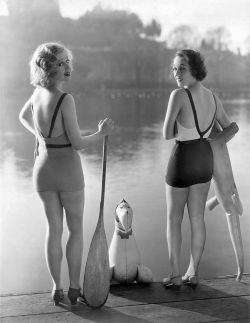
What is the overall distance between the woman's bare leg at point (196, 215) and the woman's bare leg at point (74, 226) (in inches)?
23.9

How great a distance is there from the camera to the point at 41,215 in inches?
265

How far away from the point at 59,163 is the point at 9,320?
0.77 meters

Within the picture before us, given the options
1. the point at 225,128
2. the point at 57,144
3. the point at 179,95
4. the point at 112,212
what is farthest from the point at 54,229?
the point at 112,212

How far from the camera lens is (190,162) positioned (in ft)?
8.59

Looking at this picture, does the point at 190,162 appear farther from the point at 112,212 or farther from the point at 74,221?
the point at 112,212

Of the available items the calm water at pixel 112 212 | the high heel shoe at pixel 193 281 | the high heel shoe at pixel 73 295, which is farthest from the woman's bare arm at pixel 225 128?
the calm water at pixel 112 212

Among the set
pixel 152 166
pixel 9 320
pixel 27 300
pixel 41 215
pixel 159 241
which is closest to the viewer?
pixel 9 320

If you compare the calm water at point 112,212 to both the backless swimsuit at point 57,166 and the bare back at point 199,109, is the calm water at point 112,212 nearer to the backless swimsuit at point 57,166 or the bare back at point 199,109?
the backless swimsuit at point 57,166

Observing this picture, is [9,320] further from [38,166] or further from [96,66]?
[96,66]

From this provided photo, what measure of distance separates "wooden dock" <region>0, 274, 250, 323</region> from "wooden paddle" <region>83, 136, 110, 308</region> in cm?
6

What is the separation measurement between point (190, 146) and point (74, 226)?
2.37 feet

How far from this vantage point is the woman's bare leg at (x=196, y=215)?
8.77 ft

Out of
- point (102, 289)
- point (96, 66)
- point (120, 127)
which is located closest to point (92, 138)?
point (102, 289)

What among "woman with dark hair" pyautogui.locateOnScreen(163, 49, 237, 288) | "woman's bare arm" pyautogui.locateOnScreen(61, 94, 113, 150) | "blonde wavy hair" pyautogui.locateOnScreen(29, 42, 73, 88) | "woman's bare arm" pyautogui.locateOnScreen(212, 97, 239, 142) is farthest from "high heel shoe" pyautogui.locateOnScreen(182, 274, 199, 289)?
"blonde wavy hair" pyautogui.locateOnScreen(29, 42, 73, 88)
